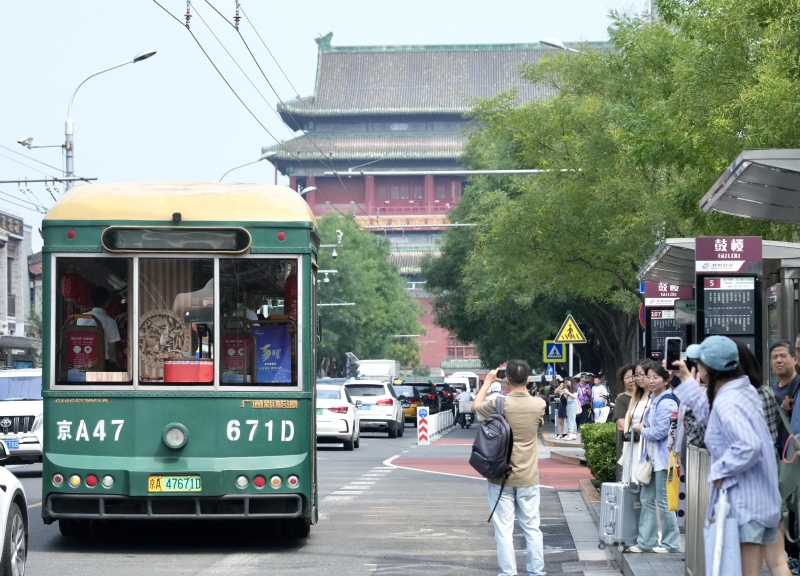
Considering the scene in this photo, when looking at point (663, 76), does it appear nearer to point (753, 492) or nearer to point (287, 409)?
point (287, 409)

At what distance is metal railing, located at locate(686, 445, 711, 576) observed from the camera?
8.70 meters

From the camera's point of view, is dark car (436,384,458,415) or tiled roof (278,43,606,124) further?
tiled roof (278,43,606,124)

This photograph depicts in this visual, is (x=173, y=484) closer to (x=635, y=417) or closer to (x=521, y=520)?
(x=521, y=520)

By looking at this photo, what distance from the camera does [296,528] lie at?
45.1ft

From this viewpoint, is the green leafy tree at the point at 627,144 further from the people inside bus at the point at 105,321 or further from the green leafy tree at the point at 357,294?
the green leafy tree at the point at 357,294

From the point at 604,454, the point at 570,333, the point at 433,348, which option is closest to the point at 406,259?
the point at 433,348

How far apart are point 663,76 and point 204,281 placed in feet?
53.3

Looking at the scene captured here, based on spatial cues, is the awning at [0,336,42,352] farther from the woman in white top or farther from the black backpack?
the black backpack

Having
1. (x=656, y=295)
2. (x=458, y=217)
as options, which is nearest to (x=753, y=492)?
(x=656, y=295)

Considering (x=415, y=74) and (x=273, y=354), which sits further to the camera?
(x=415, y=74)

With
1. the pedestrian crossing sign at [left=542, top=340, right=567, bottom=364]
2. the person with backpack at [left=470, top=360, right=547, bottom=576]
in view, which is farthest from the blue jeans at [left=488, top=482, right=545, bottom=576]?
the pedestrian crossing sign at [left=542, top=340, right=567, bottom=364]

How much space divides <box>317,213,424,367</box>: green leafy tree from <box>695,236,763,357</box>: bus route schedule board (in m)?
67.7

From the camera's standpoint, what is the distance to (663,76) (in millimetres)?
26891

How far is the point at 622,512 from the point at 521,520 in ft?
4.83
